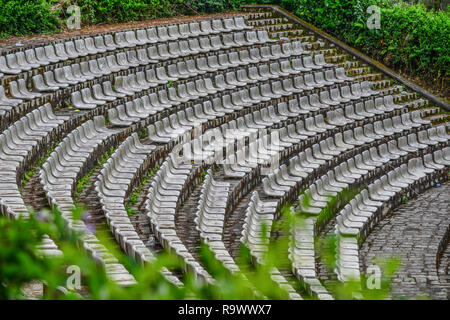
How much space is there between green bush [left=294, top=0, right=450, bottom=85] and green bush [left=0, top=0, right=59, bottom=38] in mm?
7261

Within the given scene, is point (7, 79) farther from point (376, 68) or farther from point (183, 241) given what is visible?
point (376, 68)

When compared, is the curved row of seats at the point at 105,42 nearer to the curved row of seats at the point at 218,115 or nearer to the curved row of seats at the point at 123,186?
the curved row of seats at the point at 218,115

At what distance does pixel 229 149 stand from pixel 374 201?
2806 mm

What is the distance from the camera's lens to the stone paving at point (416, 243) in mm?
11117

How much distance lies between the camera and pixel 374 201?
14211mm

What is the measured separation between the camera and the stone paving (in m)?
11.1

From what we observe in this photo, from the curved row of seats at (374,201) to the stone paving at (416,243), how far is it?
23 centimetres

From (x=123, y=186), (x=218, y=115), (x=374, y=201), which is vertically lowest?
(x=374, y=201)

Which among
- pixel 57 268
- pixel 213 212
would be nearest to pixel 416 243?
pixel 213 212

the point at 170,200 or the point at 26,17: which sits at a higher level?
the point at 170,200

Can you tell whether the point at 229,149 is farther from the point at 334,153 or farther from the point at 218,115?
the point at 334,153

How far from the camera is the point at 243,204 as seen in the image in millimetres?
13039
